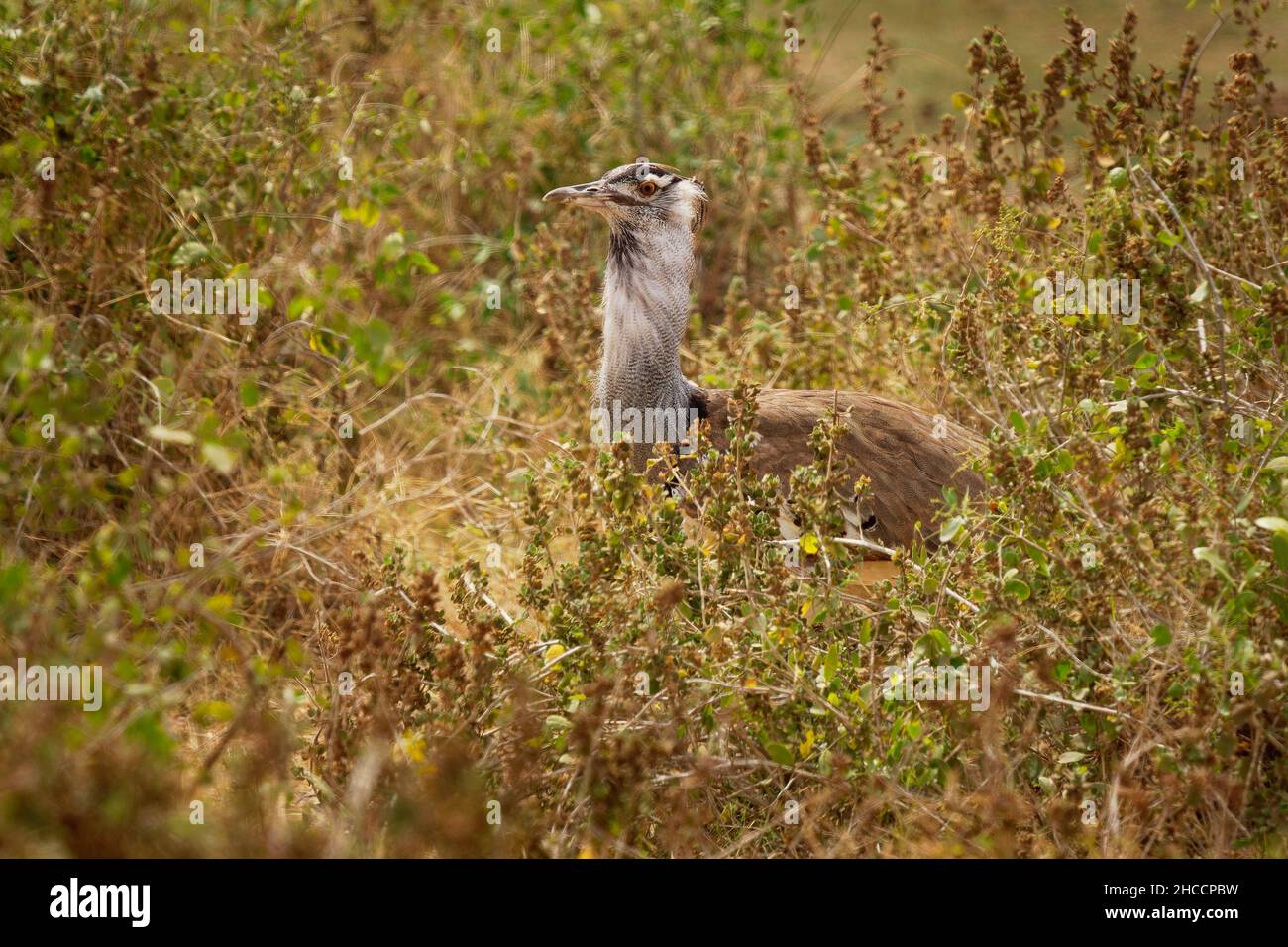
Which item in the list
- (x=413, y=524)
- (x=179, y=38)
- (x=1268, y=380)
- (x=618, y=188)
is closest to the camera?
(x=1268, y=380)

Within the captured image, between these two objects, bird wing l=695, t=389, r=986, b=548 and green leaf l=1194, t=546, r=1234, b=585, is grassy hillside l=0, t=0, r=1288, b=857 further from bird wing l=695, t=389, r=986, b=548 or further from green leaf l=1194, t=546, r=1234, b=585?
bird wing l=695, t=389, r=986, b=548

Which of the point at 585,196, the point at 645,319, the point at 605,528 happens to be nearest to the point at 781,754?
the point at 605,528

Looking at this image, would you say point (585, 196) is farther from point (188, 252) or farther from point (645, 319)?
point (188, 252)

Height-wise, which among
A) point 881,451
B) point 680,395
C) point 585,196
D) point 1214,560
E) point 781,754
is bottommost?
point 781,754

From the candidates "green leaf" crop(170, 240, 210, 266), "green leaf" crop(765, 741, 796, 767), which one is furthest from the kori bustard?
"green leaf" crop(765, 741, 796, 767)

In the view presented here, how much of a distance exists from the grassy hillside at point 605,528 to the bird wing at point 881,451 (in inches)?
8.1

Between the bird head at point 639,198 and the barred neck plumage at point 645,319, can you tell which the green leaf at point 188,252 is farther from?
the barred neck plumage at point 645,319

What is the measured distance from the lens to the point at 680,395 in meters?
3.62

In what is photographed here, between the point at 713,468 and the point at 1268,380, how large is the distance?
4.33ft

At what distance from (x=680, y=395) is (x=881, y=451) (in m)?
0.58

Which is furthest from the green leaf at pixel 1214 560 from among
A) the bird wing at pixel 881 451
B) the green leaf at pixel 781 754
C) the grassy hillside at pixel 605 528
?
the bird wing at pixel 881 451

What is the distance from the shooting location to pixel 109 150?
11.3ft
